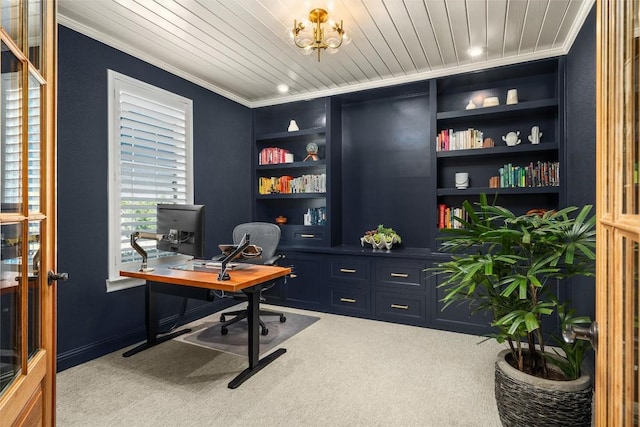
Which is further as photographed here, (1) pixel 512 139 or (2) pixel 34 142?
(1) pixel 512 139

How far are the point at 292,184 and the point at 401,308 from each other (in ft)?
6.66

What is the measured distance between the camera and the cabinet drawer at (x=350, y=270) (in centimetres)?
384

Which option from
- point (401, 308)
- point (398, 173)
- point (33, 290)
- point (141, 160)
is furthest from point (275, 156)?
point (33, 290)

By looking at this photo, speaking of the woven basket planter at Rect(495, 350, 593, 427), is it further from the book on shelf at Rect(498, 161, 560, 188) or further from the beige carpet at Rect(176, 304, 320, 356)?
the book on shelf at Rect(498, 161, 560, 188)

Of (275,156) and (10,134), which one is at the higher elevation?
(275,156)

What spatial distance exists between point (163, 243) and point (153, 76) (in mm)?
1695

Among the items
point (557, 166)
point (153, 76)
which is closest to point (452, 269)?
point (557, 166)

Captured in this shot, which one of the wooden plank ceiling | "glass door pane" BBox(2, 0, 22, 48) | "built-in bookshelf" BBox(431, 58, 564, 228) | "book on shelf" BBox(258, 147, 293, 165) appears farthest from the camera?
"book on shelf" BBox(258, 147, 293, 165)

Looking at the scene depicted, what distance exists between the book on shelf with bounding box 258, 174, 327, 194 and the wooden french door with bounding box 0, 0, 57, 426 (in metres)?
3.19

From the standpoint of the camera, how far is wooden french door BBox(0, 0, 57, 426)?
86 cm

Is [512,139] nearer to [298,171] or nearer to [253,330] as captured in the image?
[298,171]

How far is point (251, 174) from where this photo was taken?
4672 mm

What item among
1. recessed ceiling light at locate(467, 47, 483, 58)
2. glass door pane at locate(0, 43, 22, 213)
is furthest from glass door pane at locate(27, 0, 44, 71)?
recessed ceiling light at locate(467, 47, 483, 58)

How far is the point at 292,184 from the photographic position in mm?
4508
